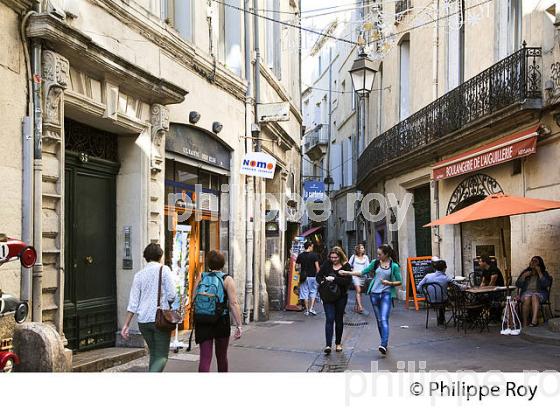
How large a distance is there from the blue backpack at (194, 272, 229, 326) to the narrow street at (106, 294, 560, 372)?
1.00 meters

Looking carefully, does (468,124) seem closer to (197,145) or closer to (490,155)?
(490,155)

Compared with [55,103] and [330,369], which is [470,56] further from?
[55,103]

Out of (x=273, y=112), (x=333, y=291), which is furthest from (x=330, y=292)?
(x=273, y=112)

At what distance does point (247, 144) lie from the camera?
12.2 metres

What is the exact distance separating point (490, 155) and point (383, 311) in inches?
193

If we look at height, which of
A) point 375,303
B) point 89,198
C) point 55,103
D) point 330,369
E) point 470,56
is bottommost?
point 330,369

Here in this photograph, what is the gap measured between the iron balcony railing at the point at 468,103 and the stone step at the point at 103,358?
23.4 ft

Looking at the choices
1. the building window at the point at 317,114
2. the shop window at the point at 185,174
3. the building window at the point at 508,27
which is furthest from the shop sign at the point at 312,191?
the building window at the point at 317,114

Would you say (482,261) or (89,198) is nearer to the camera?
(89,198)

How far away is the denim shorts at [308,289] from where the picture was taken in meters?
13.8

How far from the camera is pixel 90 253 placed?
786cm

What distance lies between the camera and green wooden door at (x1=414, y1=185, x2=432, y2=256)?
1691cm

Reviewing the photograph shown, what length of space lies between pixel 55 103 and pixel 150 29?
242 cm
